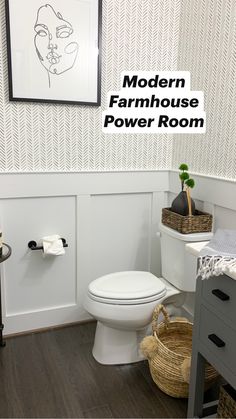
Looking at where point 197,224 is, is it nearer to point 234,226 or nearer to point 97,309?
point 234,226

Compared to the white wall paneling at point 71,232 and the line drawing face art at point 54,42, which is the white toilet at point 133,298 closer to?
the white wall paneling at point 71,232

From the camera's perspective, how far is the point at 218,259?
42.9 inches

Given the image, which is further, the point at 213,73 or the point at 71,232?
the point at 71,232

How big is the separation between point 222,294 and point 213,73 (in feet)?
3.95

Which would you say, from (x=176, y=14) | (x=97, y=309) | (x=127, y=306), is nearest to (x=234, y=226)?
(x=127, y=306)

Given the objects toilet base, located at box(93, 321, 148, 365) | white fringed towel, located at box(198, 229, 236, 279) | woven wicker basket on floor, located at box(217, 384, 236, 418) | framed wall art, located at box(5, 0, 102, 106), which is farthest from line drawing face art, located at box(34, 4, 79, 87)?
woven wicker basket on floor, located at box(217, 384, 236, 418)

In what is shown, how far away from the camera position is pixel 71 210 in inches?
81.4

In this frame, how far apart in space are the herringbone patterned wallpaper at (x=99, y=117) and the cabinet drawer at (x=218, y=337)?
1.16 m

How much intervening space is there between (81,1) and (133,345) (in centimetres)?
185

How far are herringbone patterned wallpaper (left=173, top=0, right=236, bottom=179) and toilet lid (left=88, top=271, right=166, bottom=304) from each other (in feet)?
2.21

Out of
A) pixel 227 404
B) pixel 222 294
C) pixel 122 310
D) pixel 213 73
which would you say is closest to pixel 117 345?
pixel 122 310

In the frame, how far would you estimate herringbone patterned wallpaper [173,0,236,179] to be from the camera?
5.49ft

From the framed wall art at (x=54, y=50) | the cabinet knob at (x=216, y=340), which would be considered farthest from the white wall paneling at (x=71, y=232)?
the cabinet knob at (x=216, y=340)

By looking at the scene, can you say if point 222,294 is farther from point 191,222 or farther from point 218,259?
point 191,222
